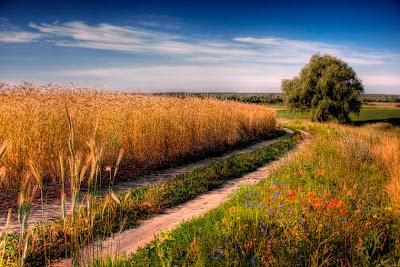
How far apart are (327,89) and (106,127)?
114 ft

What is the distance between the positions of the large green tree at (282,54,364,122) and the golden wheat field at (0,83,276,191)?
87.3ft

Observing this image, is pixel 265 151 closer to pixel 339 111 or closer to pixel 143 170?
pixel 143 170

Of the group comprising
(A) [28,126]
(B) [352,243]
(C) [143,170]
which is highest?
(A) [28,126]

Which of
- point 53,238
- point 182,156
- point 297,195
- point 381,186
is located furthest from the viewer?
point 182,156

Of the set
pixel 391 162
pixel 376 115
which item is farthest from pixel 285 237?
pixel 376 115

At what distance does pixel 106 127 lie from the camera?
11172 mm

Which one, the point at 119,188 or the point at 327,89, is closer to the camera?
the point at 119,188

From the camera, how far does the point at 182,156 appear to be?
1334cm

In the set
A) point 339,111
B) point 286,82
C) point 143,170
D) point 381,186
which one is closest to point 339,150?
point 381,186

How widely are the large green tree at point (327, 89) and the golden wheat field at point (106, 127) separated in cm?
2660

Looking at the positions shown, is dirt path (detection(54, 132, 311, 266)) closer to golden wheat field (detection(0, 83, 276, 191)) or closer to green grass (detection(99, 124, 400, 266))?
green grass (detection(99, 124, 400, 266))

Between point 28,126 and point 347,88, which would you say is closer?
point 28,126

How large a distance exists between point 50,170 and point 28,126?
1234mm

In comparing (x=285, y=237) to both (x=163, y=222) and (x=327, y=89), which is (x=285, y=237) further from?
(x=327, y=89)
